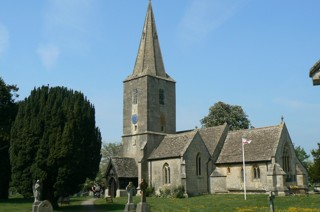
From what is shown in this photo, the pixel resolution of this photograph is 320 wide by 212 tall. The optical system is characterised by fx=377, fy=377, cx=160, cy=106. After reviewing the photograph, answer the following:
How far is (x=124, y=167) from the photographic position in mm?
46344

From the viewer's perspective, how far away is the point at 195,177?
141ft

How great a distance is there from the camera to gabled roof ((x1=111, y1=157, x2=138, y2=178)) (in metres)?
45.5

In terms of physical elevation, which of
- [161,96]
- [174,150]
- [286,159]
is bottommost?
[286,159]

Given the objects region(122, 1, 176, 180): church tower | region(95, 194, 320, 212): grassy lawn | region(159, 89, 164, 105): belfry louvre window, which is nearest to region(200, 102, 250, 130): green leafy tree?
region(122, 1, 176, 180): church tower

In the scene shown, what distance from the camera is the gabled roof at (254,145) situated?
40906mm

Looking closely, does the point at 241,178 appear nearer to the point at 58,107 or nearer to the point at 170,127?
the point at 170,127

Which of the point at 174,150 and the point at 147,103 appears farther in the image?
the point at 147,103


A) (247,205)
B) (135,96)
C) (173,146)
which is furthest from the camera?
(135,96)

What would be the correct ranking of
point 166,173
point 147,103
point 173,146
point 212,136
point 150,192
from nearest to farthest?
1. point 166,173
2. point 150,192
3. point 173,146
4. point 212,136
5. point 147,103

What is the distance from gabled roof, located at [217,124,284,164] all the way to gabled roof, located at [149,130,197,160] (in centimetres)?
462

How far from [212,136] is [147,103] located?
30.3 ft

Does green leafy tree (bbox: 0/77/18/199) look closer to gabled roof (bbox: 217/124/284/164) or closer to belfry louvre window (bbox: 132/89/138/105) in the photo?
belfry louvre window (bbox: 132/89/138/105)

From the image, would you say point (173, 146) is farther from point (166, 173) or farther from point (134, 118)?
point (134, 118)

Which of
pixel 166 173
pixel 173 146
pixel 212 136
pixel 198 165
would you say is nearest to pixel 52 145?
pixel 166 173
